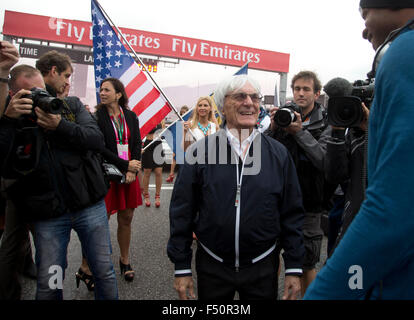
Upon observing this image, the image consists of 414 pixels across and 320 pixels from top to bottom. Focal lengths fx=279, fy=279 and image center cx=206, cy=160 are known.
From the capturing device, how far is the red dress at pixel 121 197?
2.76 metres

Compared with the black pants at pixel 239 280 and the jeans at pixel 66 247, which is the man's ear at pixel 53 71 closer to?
the jeans at pixel 66 247

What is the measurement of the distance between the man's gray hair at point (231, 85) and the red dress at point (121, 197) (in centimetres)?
145

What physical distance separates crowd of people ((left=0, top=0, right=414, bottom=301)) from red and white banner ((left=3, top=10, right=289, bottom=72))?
9558mm

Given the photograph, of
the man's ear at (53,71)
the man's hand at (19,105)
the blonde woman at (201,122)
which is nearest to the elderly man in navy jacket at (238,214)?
the man's hand at (19,105)

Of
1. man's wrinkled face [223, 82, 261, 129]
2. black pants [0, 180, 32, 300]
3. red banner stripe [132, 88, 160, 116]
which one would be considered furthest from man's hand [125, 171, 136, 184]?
man's wrinkled face [223, 82, 261, 129]

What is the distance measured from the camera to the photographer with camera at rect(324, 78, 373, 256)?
110 cm

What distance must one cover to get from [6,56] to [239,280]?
67.4 inches

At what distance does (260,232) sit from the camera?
4.44 ft

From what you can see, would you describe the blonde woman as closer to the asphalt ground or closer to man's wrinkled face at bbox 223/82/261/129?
the asphalt ground

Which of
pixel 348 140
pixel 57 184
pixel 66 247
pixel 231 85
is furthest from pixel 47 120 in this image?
pixel 348 140

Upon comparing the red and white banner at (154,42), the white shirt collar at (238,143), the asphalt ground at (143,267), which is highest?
the red and white banner at (154,42)

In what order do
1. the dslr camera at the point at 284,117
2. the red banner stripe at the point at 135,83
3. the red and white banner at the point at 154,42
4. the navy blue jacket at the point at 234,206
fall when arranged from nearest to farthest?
the navy blue jacket at the point at 234,206
the dslr camera at the point at 284,117
the red banner stripe at the point at 135,83
the red and white banner at the point at 154,42
